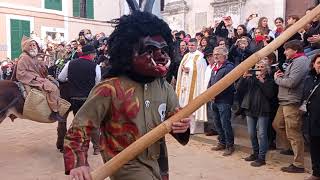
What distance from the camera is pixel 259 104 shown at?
6746mm

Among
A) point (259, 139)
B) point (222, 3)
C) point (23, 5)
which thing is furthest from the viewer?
point (23, 5)

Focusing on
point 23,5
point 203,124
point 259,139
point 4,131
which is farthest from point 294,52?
point 23,5

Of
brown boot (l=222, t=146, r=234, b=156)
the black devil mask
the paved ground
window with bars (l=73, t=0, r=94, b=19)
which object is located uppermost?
window with bars (l=73, t=0, r=94, b=19)

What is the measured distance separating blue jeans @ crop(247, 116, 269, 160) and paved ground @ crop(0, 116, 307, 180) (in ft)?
0.79

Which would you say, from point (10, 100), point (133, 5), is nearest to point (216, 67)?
point (10, 100)

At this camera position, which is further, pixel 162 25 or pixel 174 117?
pixel 162 25

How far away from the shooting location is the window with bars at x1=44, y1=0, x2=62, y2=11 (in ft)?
82.1

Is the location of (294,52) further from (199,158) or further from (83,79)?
(83,79)

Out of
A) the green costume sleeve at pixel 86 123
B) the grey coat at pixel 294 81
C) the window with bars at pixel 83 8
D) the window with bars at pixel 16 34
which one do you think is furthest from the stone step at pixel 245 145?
the window with bars at pixel 83 8

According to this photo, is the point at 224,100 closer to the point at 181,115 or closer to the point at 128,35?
the point at 128,35

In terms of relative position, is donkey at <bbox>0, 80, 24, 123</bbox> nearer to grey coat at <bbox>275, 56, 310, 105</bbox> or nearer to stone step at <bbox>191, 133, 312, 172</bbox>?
stone step at <bbox>191, 133, 312, 172</bbox>

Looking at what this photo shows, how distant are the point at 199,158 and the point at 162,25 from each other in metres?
4.68

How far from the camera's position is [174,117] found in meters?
2.66

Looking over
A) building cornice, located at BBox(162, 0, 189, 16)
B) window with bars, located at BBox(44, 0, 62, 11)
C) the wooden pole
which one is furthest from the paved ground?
window with bars, located at BBox(44, 0, 62, 11)
